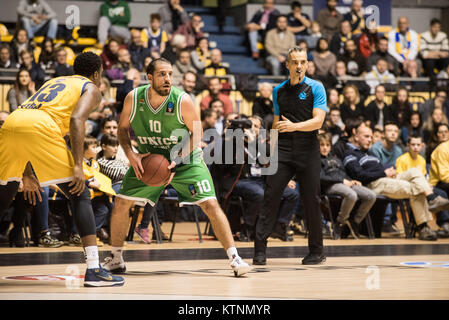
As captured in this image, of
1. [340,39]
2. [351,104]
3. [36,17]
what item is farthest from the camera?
[340,39]

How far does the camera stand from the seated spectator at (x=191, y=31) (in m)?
14.3

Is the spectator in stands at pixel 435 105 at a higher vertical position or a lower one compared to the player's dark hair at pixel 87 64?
lower

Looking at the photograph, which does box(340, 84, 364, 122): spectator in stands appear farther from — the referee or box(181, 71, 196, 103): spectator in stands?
the referee

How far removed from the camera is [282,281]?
552 centimetres

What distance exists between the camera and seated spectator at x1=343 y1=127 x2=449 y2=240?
10062 millimetres

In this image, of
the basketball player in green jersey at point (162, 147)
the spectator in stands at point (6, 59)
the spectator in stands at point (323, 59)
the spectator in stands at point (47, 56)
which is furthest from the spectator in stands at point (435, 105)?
the basketball player in green jersey at point (162, 147)

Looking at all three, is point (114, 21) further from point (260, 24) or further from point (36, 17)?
point (260, 24)

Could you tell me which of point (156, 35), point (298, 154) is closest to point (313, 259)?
point (298, 154)

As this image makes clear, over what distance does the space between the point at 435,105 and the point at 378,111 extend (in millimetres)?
1288

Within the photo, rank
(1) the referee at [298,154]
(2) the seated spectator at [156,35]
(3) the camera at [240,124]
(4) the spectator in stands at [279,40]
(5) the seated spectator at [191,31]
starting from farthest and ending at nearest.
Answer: (4) the spectator in stands at [279,40] → (5) the seated spectator at [191,31] → (2) the seated spectator at [156,35] → (3) the camera at [240,124] → (1) the referee at [298,154]

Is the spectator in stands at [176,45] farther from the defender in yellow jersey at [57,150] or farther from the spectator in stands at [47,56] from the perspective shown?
the defender in yellow jersey at [57,150]

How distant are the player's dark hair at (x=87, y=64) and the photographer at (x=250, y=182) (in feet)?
13.2

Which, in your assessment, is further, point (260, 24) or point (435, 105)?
point (260, 24)

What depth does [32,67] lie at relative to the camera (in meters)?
11.4
